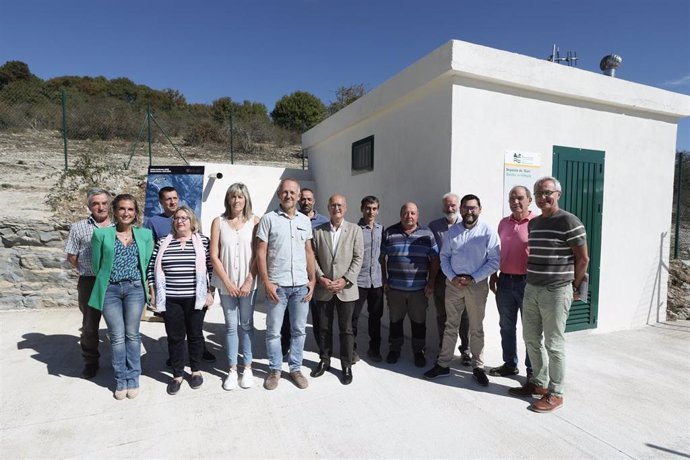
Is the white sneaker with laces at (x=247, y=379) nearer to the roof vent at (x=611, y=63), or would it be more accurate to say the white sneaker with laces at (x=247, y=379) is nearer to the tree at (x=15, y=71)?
the roof vent at (x=611, y=63)

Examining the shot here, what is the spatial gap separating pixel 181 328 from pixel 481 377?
2.71 meters

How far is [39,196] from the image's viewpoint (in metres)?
6.57

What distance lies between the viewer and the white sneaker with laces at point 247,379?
124 inches

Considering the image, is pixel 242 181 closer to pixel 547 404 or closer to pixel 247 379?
pixel 247 379

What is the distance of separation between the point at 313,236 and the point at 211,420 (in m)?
1.69

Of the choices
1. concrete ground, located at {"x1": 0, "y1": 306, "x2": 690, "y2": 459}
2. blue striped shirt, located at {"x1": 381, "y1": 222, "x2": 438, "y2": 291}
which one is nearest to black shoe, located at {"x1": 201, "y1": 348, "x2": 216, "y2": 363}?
concrete ground, located at {"x1": 0, "y1": 306, "x2": 690, "y2": 459}

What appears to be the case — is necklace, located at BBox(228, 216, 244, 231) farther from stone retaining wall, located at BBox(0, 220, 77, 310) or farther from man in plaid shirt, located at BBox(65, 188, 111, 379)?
stone retaining wall, located at BBox(0, 220, 77, 310)

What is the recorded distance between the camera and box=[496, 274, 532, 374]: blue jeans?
3258mm

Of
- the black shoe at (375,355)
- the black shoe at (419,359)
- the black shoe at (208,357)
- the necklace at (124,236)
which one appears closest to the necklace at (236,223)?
the necklace at (124,236)

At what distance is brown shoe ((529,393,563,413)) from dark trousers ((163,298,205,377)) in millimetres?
2866

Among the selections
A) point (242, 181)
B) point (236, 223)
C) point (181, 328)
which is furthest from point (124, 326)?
point (242, 181)

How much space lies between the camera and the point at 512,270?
128 inches

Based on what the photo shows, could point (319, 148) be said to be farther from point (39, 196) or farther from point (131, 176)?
point (39, 196)

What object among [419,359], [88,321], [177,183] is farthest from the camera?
[177,183]
